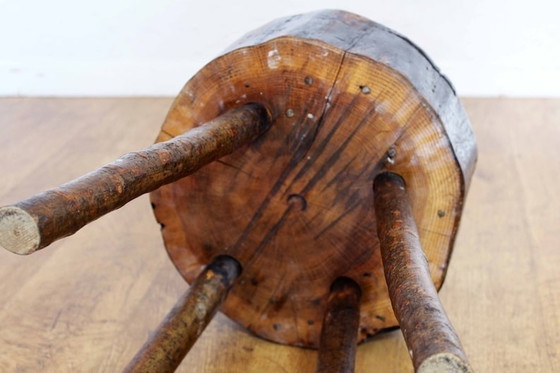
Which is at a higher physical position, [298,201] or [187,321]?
[298,201]

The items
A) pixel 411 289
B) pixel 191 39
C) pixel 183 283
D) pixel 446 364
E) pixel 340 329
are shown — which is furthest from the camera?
pixel 191 39

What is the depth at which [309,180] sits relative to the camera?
134cm

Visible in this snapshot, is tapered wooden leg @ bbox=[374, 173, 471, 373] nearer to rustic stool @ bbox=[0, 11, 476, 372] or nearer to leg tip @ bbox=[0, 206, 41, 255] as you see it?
rustic stool @ bbox=[0, 11, 476, 372]

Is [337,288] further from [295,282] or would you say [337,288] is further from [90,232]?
[90,232]

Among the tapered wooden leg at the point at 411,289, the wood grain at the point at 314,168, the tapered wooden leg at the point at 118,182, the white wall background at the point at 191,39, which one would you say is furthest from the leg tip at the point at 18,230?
the white wall background at the point at 191,39

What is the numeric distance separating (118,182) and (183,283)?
743 mm

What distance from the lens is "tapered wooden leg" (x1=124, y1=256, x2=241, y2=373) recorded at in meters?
1.21

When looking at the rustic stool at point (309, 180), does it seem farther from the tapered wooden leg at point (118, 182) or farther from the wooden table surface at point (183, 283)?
the wooden table surface at point (183, 283)

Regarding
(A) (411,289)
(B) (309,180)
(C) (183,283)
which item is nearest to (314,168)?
(B) (309,180)

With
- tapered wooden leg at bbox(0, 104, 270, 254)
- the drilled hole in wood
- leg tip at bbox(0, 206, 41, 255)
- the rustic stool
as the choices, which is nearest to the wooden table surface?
the rustic stool

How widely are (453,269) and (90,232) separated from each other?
830mm

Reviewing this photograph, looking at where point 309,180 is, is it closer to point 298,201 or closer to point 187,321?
point 298,201

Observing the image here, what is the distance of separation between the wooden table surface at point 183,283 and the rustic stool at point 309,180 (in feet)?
0.36

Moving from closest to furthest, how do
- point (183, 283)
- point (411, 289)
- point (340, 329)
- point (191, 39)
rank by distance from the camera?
point (411, 289) < point (340, 329) < point (183, 283) < point (191, 39)
